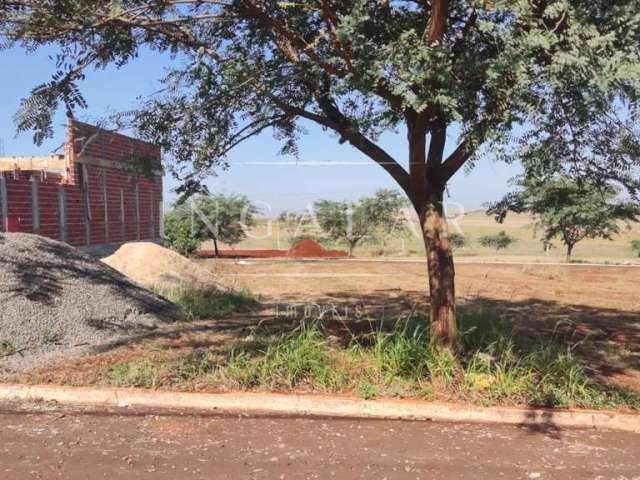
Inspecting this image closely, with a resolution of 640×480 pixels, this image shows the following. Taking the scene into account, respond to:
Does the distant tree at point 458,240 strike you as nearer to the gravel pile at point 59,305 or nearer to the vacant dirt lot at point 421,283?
the vacant dirt lot at point 421,283

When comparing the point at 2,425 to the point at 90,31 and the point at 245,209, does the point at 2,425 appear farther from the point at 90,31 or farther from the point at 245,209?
the point at 245,209

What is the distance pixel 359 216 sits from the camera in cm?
3045

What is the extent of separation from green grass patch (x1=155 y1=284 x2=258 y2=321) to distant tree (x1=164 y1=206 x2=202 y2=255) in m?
15.6

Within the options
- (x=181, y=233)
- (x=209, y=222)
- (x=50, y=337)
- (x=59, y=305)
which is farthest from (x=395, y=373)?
(x=209, y=222)

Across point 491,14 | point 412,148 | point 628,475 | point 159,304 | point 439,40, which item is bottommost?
point 628,475

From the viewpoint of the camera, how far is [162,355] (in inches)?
275

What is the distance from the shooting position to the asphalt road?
13.9 ft

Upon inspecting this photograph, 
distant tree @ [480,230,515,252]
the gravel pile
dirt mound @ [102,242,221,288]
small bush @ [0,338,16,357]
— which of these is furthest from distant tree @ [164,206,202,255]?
small bush @ [0,338,16,357]

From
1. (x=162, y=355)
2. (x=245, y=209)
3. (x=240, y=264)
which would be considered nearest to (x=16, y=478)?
(x=162, y=355)

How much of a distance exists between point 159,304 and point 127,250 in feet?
17.4

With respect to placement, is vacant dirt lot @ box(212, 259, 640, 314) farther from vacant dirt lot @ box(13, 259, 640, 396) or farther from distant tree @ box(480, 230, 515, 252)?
distant tree @ box(480, 230, 515, 252)

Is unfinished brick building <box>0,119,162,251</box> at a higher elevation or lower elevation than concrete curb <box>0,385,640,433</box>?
higher

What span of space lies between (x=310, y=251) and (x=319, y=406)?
22.9m

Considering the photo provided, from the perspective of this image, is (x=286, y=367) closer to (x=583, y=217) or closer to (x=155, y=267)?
(x=155, y=267)
